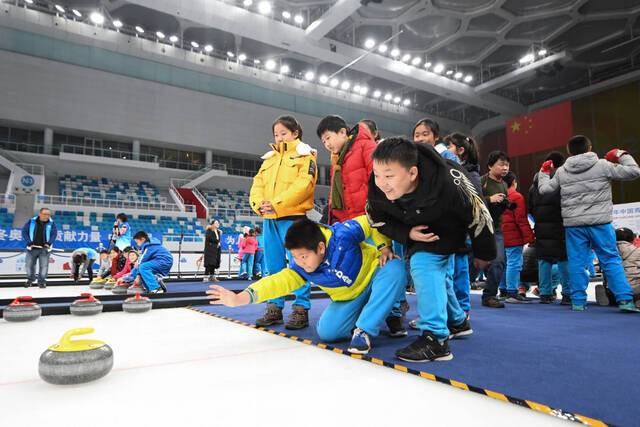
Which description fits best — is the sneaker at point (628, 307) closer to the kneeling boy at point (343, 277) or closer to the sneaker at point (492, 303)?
the sneaker at point (492, 303)

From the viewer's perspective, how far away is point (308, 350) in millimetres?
2021

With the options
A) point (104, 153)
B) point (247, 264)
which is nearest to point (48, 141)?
point (104, 153)

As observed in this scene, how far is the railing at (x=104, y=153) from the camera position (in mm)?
17875

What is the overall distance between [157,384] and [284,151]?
6.20 feet

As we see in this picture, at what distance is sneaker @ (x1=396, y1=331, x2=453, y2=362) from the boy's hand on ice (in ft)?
1.42

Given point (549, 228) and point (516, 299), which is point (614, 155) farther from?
point (516, 299)

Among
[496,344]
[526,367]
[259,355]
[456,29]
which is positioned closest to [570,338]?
[496,344]

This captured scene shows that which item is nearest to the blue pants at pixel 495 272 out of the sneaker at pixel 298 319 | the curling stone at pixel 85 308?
the sneaker at pixel 298 319

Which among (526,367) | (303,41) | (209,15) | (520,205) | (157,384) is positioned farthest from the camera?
(303,41)

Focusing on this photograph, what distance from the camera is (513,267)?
4184 millimetres

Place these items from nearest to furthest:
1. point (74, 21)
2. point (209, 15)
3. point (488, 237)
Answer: point (488, 237) < point (209, 15) < point (74, 21)

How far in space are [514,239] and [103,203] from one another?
54.2 feet

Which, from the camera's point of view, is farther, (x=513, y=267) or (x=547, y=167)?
(x=513, y=267)

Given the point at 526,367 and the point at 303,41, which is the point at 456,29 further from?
the point at 526,367
